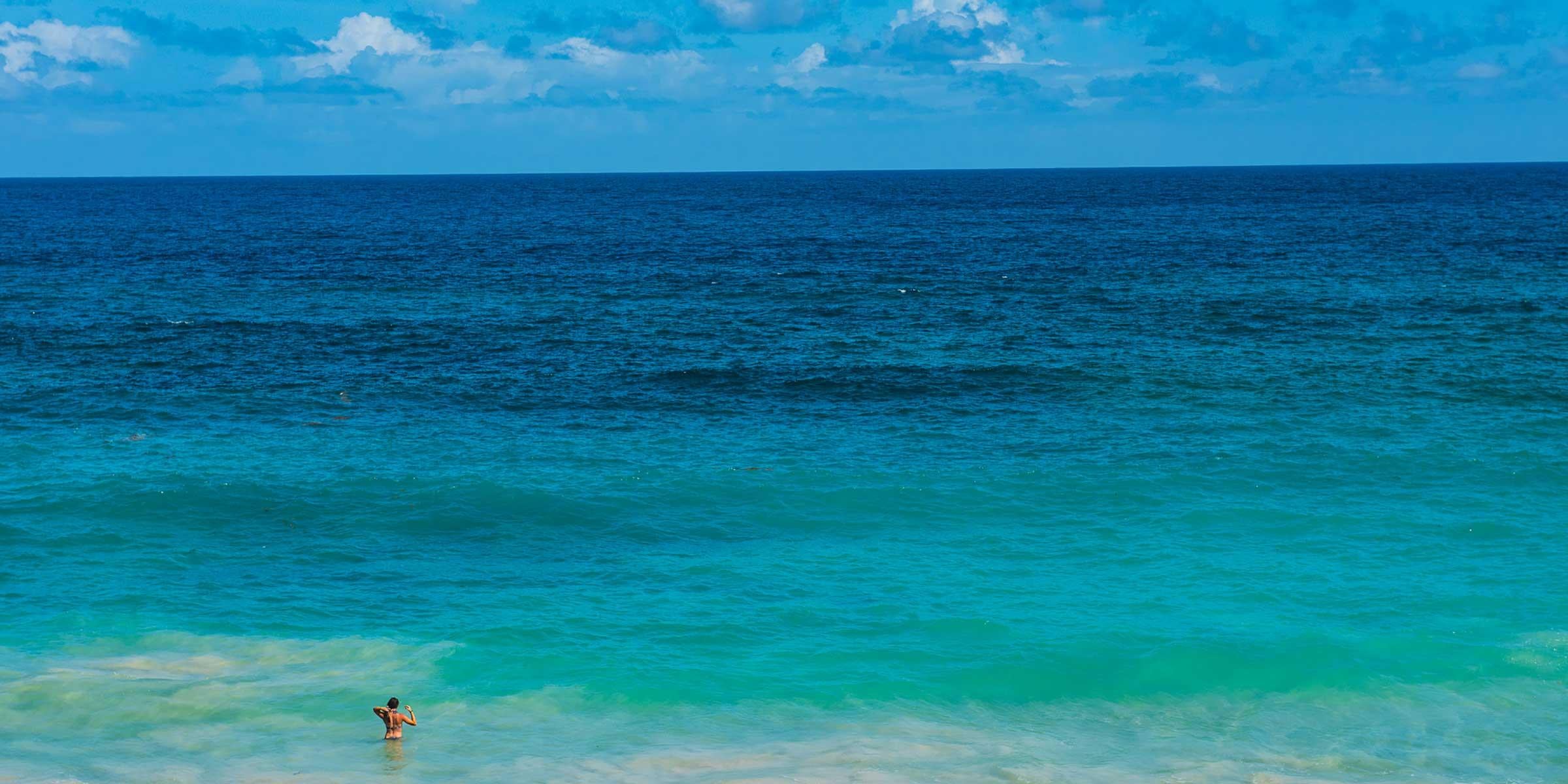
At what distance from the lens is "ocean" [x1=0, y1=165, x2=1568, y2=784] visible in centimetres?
2659

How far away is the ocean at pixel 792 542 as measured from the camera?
2659 centimetres

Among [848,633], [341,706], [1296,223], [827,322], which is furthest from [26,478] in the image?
[1296,223]

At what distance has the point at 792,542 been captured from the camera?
38500mm

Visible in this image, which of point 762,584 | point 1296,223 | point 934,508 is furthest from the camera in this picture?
point 1296,223

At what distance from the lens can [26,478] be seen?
43344mm

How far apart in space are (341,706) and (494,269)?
259 ft

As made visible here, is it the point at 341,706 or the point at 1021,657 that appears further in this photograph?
the point at 1021,657

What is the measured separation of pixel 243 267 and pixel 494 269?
2053cm

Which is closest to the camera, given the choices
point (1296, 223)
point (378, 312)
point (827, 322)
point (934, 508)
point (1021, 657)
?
point (1021, 657)

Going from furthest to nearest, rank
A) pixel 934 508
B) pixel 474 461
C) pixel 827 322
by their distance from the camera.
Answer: pixel 827 322 < pixel 474 461 < pixel 934 508

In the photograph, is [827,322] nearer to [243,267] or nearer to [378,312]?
[378,312]

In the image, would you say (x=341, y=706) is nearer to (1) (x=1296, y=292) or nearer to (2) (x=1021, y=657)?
(2) (x=1021, y=657)

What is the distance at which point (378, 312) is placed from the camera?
7950cm

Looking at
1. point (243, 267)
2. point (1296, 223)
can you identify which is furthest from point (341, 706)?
point (1296, 223)
